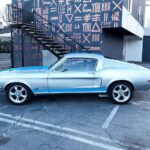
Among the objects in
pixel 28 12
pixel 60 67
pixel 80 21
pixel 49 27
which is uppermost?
pixel 28 12

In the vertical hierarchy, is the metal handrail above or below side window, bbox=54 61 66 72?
above

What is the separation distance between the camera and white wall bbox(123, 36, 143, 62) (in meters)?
19.9

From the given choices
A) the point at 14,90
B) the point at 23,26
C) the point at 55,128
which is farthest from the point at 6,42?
the point at 55,128

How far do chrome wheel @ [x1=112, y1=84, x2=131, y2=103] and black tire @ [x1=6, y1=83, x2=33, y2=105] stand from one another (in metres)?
2.27

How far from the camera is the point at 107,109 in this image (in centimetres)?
533

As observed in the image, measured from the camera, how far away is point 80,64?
5.75m

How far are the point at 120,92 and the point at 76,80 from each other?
122cm

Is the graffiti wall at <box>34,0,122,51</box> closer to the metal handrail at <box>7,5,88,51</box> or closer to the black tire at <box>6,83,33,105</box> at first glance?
the metal handrail at <box>7,5,88,51</box>

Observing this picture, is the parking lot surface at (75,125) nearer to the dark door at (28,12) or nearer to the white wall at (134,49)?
the dark door at (28,12)

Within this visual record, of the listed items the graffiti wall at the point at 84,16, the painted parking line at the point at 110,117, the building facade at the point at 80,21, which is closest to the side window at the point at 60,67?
the painted parking line at the point at 110,117

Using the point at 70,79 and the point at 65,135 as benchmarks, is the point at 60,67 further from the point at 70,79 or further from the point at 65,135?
the point at 65,135

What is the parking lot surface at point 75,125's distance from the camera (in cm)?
353

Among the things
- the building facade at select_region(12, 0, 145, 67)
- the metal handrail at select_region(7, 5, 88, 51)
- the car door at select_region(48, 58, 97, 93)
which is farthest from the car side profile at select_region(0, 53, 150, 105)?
the metal handrail at select_region(7, 5, 88, 51)

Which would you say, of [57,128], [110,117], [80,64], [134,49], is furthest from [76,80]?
[134,49]
